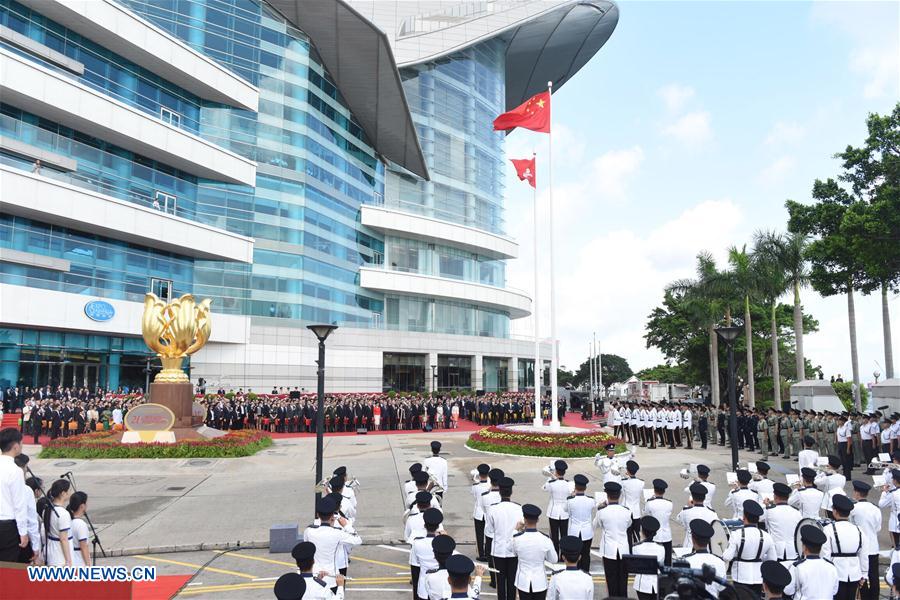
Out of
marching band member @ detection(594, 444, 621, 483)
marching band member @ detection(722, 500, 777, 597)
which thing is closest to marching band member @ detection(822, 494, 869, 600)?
marching band member @ detection(722, 500, 777, 597)

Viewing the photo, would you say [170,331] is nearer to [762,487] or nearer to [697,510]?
[697,510]

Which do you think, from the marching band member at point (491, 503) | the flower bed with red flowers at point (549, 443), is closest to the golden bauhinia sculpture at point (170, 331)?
the flower bed with red flowers at point (549, 443)

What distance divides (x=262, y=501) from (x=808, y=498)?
11.7 m

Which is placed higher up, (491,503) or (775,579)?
(775,579)

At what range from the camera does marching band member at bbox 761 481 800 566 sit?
25.1ft

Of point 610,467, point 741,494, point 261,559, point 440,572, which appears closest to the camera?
point 440,572

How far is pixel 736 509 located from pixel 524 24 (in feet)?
210

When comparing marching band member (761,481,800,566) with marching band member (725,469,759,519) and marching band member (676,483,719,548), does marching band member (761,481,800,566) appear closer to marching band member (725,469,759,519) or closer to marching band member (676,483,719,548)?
marching band member (676,483,719,548)

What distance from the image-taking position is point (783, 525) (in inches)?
302

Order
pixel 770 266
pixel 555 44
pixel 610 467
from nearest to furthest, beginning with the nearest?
1. pixel 610 467
2. pixel 770 266
3. pixel 555 44

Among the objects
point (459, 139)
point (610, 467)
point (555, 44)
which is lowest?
point (610, 467)

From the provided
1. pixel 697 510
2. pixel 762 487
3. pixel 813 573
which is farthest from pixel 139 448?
pixel 813 573

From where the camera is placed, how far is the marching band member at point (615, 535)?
8156mm

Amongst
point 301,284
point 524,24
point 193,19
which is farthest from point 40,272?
point 524,24
